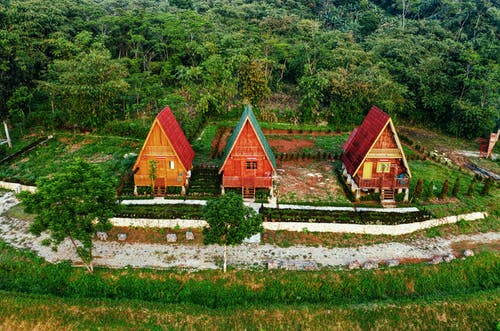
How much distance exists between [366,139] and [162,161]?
14552mm

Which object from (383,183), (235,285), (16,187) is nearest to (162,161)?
(235,285)

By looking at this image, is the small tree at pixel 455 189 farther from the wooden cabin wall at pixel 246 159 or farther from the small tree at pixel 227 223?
the small tree at pixel 227 223

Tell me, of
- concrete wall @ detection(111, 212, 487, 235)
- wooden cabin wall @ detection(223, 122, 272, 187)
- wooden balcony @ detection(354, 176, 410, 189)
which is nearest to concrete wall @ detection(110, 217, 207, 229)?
concrete wall @ detection(111, 212, 487, 235)

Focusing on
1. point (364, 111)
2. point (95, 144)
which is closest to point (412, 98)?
point (364, 111)

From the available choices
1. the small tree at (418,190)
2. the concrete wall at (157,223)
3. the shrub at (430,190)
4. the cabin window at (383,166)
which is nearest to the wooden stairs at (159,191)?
the concrete wall at (157,223)

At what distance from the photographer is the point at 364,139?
26.5 metres

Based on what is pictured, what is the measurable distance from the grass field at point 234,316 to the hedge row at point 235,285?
27.2 inches

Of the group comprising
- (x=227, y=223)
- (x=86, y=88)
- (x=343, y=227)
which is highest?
(x=86, y=88)

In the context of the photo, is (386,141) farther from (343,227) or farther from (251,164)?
(251,164)

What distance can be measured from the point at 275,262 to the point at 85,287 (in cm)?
993

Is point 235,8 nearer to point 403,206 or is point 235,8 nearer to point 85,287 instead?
point 403,206

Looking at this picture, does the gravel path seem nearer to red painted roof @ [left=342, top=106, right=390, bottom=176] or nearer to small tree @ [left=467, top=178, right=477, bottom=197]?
small tree @ [left=467, top=178, right=477, bottom=197]

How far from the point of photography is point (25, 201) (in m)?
17.4

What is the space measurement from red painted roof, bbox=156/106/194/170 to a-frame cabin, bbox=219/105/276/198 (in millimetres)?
2915
